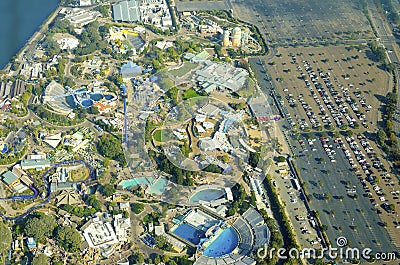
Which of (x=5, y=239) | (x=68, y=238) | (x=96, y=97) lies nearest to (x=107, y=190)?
(x=68, y=238)

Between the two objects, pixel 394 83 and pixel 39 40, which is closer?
pixel 394 83

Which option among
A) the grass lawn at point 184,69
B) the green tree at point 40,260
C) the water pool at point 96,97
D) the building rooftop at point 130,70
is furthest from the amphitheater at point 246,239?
the building rooftop at point 130,70

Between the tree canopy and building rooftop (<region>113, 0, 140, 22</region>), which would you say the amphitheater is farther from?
building rooftop (<region>113, 0, 140, 22</region>)

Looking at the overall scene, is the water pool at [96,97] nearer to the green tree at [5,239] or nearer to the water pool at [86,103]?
the water pool at [86,103]

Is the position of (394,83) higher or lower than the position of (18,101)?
lower

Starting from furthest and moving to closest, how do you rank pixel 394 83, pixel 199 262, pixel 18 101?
pixel 394 83, pixel 18 101, pixel 199 262

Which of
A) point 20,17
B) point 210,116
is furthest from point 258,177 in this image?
point 20,17

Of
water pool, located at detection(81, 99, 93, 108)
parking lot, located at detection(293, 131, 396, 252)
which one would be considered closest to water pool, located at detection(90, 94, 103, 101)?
water pool, located at detection(81, 99, 93, 108)

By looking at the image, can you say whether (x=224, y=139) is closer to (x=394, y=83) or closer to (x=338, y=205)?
(x=338, y=205)
